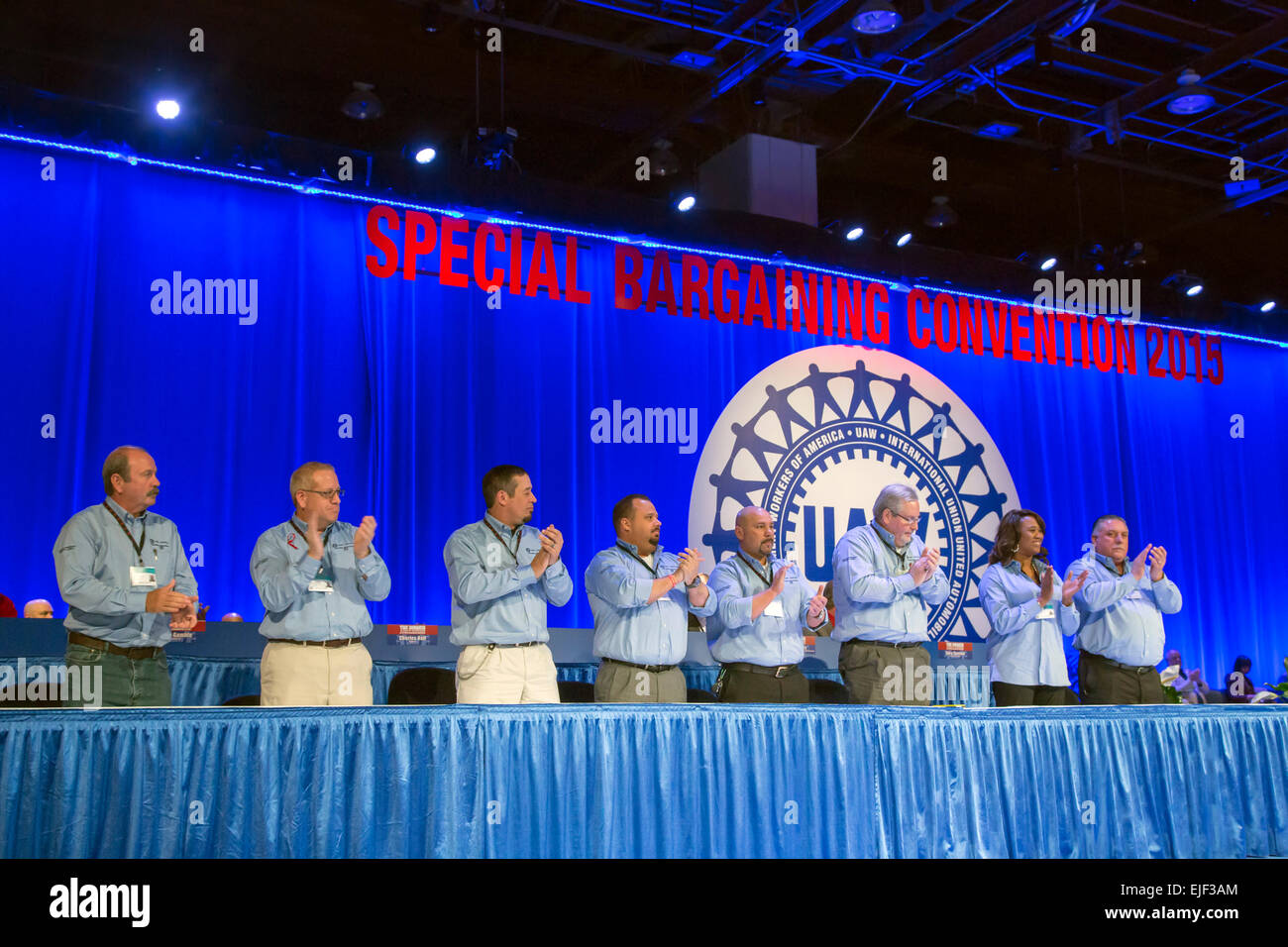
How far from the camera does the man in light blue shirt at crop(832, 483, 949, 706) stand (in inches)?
184

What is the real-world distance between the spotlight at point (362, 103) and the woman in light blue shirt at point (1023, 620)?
4340 mm

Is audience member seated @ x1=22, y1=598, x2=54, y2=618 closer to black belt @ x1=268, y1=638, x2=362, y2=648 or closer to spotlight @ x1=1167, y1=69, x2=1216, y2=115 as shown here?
black belt @ x1=268, y1=638, x2=362, y2=648

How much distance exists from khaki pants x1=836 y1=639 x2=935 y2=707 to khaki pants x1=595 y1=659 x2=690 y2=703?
73cm

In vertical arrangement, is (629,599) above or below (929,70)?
below

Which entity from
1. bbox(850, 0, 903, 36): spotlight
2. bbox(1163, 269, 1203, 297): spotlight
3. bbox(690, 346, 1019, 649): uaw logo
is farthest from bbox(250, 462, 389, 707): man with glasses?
bbox(1163, 269, 1203, 297): spotlight

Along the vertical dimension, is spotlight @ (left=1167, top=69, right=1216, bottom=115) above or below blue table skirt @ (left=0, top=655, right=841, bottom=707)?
above

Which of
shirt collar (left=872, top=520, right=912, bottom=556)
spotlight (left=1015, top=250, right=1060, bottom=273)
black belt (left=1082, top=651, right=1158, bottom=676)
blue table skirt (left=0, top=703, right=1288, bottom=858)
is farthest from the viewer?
spotlight (left=1015, top=250, right=1060, bottom=273)

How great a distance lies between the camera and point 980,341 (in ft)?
28.8

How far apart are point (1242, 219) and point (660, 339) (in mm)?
5824

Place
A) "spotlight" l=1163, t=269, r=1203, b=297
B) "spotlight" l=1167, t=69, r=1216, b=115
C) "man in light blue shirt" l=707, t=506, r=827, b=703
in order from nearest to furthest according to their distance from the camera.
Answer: "man in light blue shirt" l=707, t=506, r=827, b=703 < "spotlight" l=1167, t=69, r=1216, b=115 < "spotlight" l=1163, t=269, r=1203, b=297

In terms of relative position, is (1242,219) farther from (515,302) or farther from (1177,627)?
(515,302)

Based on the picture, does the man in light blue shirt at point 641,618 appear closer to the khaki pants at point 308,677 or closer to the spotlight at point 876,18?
the khaki pants at point 308,677

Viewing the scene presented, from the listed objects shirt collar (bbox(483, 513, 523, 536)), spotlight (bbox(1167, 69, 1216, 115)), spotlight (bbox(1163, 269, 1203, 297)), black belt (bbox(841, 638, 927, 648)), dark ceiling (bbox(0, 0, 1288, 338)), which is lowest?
black belt (bbox(841, 638, 927, 648))

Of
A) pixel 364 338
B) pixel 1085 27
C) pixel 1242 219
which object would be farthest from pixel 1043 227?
pixel 364 338
